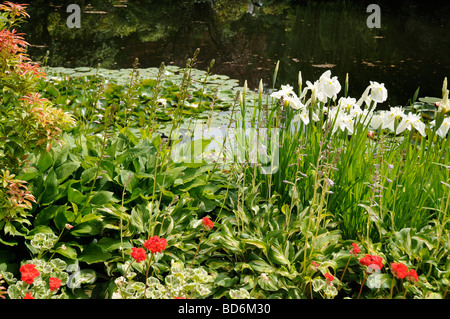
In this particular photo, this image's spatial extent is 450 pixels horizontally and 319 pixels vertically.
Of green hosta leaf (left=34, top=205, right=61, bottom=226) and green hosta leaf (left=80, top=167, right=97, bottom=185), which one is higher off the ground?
green hosta leaf (left=80, top=167, right=97, bottom=185)

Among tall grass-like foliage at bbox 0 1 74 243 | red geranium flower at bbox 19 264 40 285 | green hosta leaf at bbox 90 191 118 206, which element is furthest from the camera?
green hosta leaf at bbox 90 191 118 206

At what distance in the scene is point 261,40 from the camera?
9.20 metres

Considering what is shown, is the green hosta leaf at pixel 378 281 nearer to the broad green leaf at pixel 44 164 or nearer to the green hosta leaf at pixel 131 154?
the green hosta leaf at pixel 131 154

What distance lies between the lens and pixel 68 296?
169 centimetres

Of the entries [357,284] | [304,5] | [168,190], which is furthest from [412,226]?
[304,5]

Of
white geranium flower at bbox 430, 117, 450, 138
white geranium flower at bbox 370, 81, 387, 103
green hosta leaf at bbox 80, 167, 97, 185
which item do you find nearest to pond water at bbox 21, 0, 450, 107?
white geranium flower at bbox 430, 117, 450, 138

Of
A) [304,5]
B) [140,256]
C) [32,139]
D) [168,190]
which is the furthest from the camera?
[304,5]

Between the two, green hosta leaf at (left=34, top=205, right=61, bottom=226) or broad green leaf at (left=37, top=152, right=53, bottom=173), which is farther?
broad green leaf at (left=37, top=152, right=53, bottom=173)

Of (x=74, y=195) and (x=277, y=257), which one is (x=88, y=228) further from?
(x=277, y=257)

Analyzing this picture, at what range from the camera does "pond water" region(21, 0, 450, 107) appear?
268 inches

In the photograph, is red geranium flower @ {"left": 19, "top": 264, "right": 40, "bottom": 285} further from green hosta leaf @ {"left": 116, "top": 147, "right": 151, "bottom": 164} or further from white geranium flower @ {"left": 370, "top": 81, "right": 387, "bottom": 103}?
white geranium flower @ {"left": 370, "top": 81, "right": 387, "bottom": 103}
